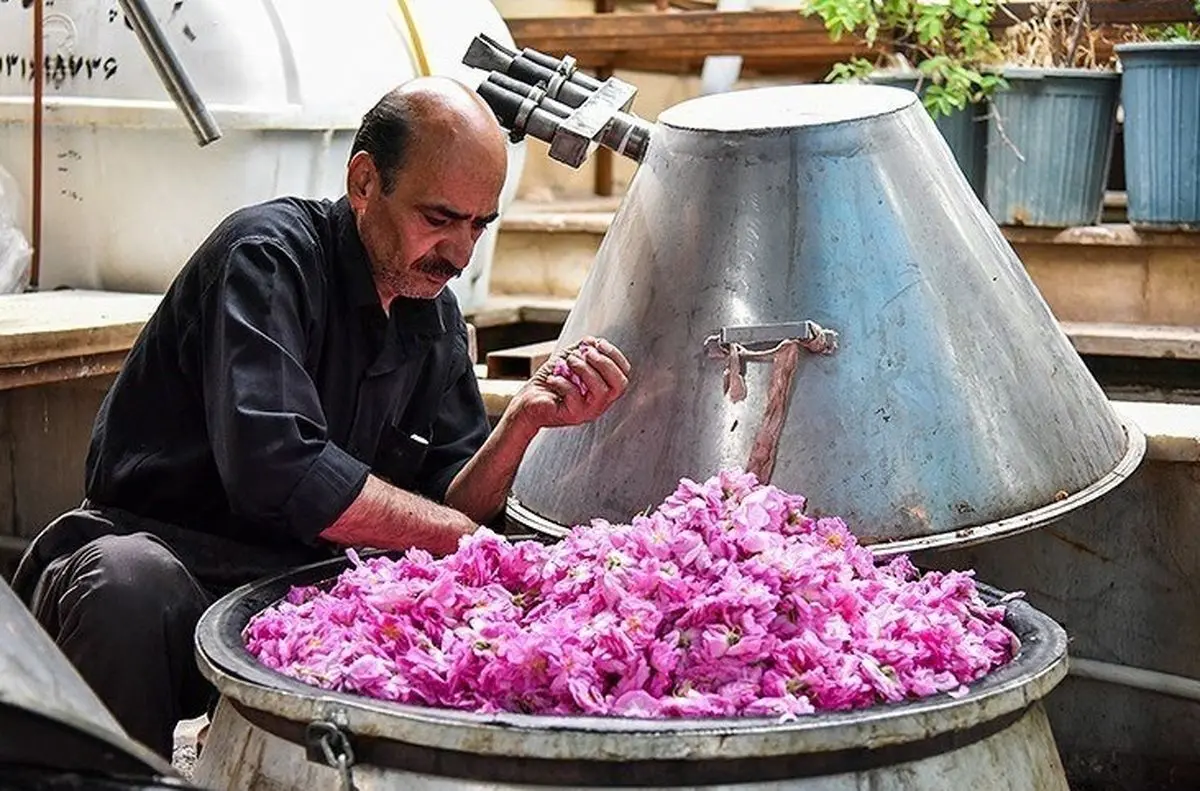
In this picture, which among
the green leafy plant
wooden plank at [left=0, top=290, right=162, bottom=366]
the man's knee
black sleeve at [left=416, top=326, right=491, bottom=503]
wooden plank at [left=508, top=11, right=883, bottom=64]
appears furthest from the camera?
wooden plank at [left=508, top=11, right=883, bottom=64]

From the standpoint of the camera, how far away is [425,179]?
3.15 metres

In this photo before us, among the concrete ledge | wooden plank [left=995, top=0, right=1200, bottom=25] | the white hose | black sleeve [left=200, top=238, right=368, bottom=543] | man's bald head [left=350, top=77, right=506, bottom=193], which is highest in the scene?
wooden plank [left=995, top=0, right=1200, bottom=25]

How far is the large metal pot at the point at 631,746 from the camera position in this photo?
2.19 m

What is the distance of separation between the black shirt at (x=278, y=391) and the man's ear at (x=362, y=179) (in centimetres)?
5

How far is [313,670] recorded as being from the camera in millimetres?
2479

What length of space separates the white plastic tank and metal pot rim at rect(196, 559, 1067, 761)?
134 inches

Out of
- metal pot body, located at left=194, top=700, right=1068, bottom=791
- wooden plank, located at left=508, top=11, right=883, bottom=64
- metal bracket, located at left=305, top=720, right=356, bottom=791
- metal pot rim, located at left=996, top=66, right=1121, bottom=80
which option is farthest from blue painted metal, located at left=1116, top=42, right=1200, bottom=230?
metal bracket, located at left=305, top=720, right=356, bottom=791

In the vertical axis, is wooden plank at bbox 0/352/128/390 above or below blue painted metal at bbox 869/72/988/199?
below

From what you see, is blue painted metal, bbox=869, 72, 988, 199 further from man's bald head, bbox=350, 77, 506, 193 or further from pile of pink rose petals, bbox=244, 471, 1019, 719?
pile of pink rose petals, bbox=244, 471, 1019, 719

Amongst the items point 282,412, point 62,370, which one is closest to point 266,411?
point 282,412

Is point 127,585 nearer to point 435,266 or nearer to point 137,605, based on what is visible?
point 137,605

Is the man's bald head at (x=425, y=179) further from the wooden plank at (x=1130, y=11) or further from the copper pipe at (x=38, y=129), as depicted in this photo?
the wooden plank at (x=1130, y=11)

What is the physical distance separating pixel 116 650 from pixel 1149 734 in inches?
95.6

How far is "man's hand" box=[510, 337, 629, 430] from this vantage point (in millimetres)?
3039
